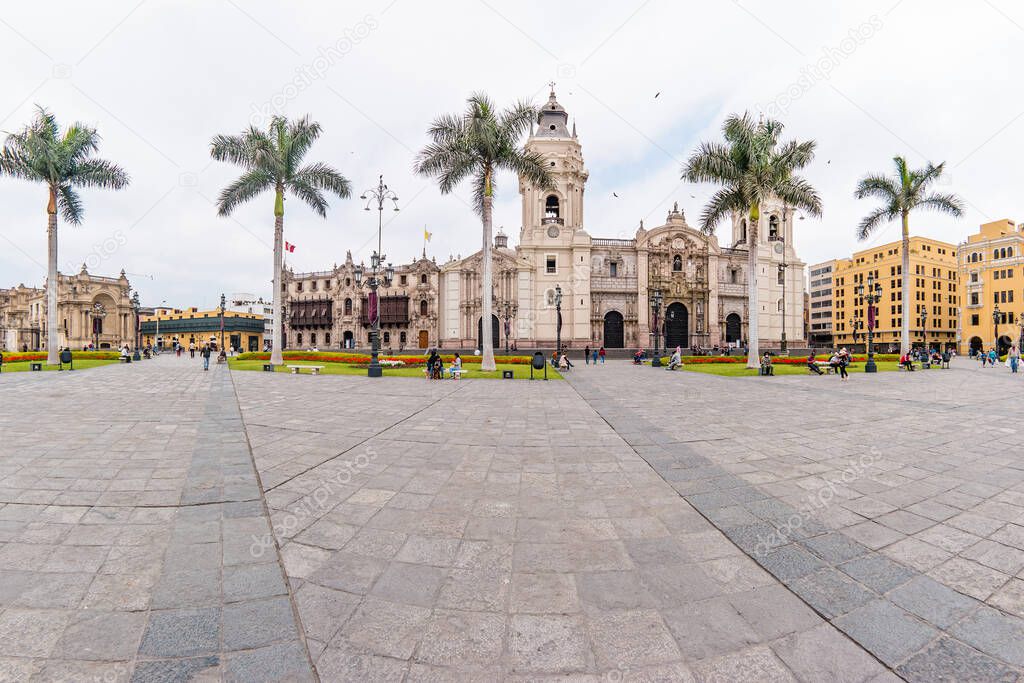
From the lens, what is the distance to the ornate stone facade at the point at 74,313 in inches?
2650

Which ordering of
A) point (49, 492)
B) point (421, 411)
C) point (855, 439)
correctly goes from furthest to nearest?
point (421, 411) < point (855, 439) < point (49, 492)

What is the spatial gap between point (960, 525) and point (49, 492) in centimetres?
919

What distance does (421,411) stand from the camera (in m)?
9.77

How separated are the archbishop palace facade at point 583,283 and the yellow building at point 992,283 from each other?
105 ft

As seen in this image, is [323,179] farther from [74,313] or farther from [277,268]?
[74,313]

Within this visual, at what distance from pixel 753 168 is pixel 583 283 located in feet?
79.2

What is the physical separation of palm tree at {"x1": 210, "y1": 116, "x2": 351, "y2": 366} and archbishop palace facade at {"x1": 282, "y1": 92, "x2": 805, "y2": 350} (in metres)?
24.4

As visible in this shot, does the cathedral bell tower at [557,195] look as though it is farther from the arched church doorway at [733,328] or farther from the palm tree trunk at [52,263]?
the palm tree trunk at [52,263]

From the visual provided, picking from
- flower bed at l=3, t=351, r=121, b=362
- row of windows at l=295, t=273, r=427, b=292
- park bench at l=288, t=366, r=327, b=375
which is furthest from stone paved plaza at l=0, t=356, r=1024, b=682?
row of windows at l=295, t=273, r=427, b=292

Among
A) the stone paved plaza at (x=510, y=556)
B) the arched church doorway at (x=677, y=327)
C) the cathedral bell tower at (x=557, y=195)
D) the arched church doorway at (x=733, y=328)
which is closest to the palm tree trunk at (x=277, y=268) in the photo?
the stone paved plaza at (x=510, y=556)

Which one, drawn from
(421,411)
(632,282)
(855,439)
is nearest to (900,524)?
(855,439)

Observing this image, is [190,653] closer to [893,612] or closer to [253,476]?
[253,476]

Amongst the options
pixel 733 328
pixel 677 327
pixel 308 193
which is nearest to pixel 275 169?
pixel 308 193

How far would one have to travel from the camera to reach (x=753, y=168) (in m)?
23.8
